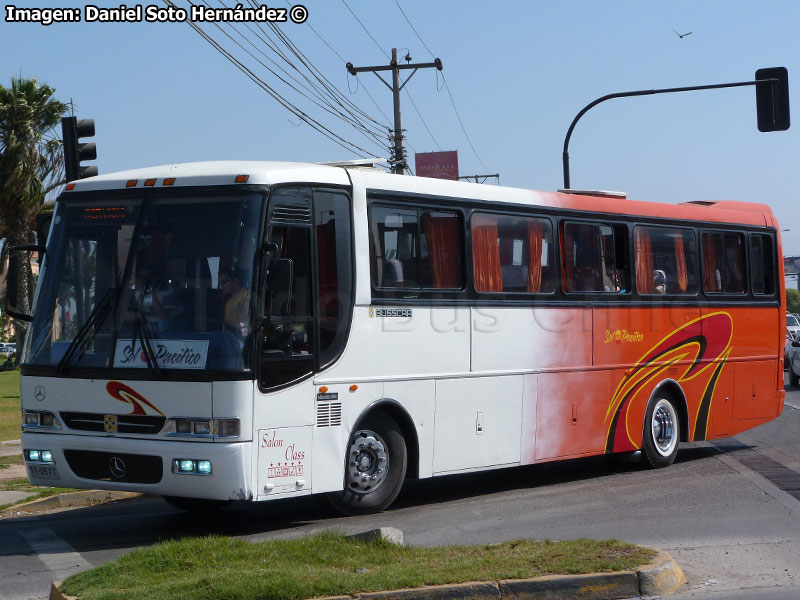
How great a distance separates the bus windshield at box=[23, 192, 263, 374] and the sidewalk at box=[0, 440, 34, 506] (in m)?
2.82

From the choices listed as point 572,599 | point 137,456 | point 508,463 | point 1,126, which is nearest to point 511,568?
point 572,599

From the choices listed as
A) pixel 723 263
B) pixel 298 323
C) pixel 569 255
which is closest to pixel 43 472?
pixel 298 323

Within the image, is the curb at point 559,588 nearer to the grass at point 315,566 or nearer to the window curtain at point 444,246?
the grass at point 315,566

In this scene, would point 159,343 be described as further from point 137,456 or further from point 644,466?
point 644,466

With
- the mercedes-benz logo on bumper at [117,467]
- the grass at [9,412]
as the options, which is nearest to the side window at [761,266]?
the mercedes-benz logo on bumper at [117,467]

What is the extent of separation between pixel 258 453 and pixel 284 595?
2.71 meters

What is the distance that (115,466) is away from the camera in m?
9.49

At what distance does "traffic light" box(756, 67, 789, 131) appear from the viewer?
21453 mm

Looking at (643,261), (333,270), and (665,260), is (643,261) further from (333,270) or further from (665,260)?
(333,270)

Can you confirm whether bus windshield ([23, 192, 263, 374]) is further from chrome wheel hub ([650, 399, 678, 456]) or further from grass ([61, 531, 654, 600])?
chrome wheel hub ([650, 399, 678, 456])

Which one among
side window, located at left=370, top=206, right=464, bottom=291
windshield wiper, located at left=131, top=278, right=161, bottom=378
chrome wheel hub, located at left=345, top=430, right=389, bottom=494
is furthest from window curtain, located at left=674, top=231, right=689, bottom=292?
windshield wiper, located at left=131, top=278, right=161, bottom=378

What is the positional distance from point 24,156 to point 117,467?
30473 mm

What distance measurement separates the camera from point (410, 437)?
36.6 feet

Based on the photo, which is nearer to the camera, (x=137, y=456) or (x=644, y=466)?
(x=137, y=456)
